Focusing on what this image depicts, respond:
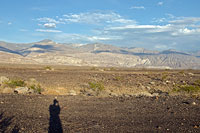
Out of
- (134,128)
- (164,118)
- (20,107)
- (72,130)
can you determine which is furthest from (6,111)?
(164,118)

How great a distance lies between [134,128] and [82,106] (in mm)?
4179

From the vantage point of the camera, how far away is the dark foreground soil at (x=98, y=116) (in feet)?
25.6

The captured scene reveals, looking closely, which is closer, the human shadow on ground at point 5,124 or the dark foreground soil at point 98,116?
→ the human shadow on ground at point 5,124

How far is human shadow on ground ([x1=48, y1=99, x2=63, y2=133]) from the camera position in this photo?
299 inches

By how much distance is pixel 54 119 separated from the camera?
350 inches

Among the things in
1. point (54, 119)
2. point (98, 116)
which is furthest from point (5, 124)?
point (98, 116)

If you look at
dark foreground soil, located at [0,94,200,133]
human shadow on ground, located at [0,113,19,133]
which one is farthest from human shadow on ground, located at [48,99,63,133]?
human shadow on ground, located at [0,113,19,133]

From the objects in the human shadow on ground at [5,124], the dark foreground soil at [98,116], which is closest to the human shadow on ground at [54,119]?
the dark foreground soil at [98,116]

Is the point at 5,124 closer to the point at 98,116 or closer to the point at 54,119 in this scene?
the point at 54,119

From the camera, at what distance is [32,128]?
7.69 m

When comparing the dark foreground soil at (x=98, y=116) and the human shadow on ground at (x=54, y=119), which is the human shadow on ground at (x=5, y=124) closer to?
the dark foreground soil at (x=98, y=116)

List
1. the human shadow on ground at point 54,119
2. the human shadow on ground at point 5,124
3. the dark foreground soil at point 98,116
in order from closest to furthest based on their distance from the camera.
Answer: the human shadow on ground at point 5,124, the human shadow on ground at point 54,119, the dark foreground soil at point 98,116

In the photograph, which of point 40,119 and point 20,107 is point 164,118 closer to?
point 40,119

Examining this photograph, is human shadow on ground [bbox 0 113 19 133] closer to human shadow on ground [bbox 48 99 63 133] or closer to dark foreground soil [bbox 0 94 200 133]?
dark foreground soil [bbox 0 94 200 133]
